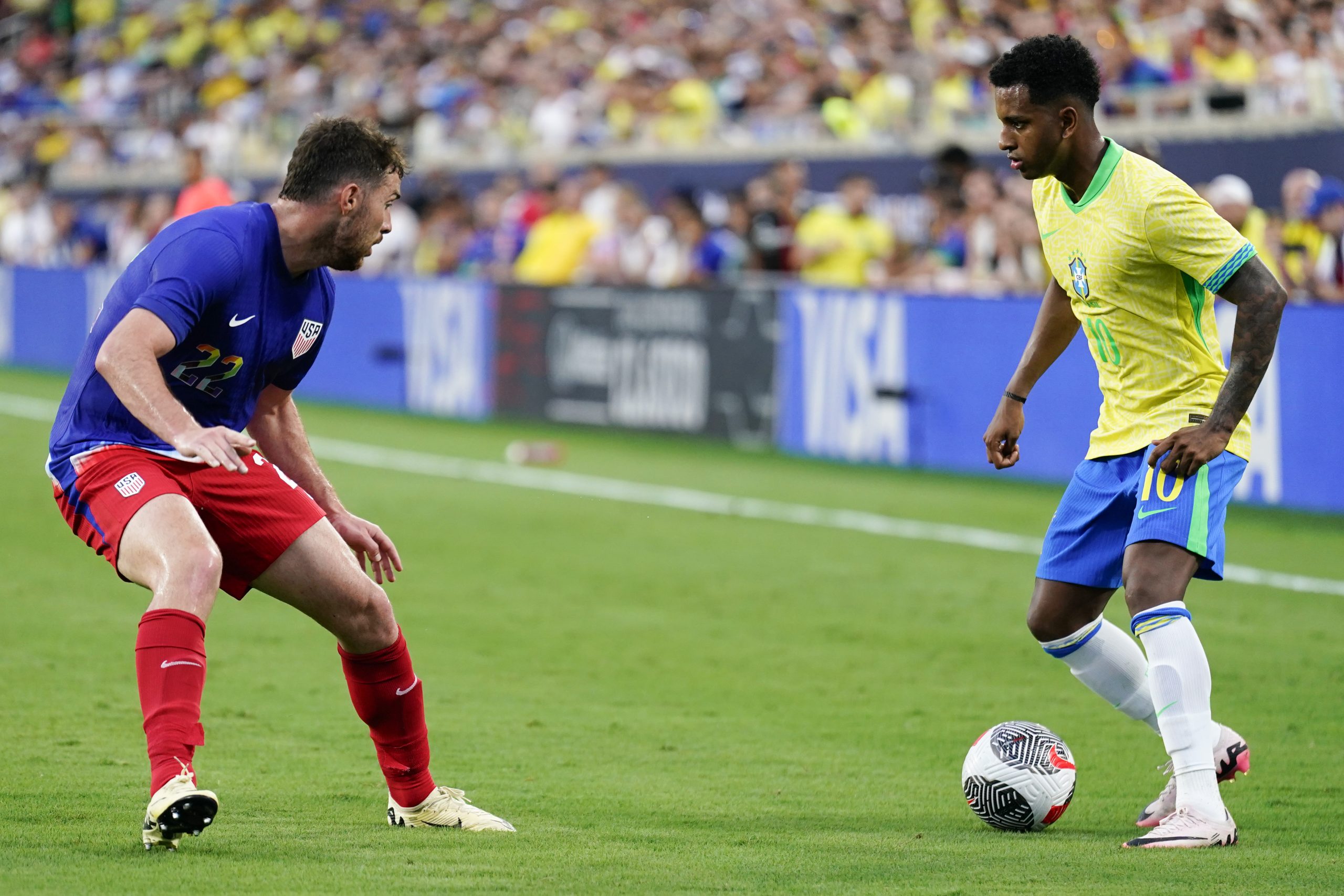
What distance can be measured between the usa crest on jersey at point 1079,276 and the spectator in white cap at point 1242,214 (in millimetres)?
5692

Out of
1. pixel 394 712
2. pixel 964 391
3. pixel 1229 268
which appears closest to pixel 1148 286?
pixel 1229 268

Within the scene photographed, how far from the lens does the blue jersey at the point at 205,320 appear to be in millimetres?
4789

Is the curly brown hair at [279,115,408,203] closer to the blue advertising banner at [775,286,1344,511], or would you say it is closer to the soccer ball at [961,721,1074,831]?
the soccer ball at [961,721,1074,831]

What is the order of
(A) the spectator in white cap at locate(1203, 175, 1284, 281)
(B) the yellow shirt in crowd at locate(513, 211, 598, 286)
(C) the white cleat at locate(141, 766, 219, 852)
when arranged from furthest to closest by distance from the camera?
1. (B) the yellow shirt in crowd at locate(513, 211, 598, 286)
2. (A) the spectator in white cap at locate(1203, 175, 1284, 281)
3. (C) the white cleat at locate(141, 766, 219, 852)

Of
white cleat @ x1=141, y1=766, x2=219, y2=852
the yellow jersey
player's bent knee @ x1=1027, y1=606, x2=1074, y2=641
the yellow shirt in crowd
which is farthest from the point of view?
the yellow shirt in crowd

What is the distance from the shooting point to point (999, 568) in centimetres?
1130

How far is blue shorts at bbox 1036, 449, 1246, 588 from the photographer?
5.15 metres

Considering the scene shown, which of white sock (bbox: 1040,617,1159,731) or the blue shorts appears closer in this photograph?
the blue shorts

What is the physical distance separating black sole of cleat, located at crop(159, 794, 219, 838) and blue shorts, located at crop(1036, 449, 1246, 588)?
8.48ft

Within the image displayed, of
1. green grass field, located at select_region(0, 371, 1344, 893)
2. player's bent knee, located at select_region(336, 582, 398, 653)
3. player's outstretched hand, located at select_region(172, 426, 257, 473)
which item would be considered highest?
player's outstretched hand, located at select_region(172, 426, 257, 473)

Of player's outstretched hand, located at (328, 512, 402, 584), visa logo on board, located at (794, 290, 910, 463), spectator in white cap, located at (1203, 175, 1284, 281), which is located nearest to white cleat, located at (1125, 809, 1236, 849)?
player's outstretched hand, located at (328, 512, 402, 584)

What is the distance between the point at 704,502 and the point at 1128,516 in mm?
9020

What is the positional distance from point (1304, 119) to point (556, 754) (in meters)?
11.7

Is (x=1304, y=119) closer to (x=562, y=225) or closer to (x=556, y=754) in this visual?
(x=562, y=225)
